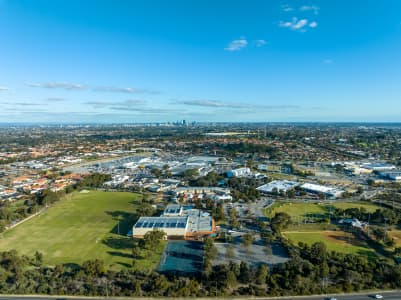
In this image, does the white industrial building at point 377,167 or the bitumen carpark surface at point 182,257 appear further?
the white industrial building at point 377,167

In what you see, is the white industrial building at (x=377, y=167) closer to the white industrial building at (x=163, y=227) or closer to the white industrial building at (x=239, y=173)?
the white industrial building at (x=239, y=173)

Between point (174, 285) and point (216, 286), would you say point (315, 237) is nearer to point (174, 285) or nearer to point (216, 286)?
point (216, 286)

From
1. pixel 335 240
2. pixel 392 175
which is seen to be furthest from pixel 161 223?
→ pixel 392 175

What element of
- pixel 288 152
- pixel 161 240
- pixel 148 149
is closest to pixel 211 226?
pixel 161 240

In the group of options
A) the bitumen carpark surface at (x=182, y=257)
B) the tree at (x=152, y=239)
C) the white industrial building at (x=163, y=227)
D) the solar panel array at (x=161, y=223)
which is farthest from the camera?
Result: the solar panel array at (x=161, y=223)

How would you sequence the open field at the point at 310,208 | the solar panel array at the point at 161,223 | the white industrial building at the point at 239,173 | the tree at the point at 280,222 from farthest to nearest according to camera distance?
the white industrial building at the point at 239,173 < the open field at the point at 310,208 < the tree at the point at 280,222 < the solar panel array at the point at 161,223

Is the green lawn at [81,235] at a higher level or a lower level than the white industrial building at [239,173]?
lower

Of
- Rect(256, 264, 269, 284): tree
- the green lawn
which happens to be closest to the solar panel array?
the green lawn

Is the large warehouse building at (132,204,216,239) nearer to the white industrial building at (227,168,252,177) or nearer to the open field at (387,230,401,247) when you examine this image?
the open field at (387,230,401,247)

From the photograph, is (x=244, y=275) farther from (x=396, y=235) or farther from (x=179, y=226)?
(x=396, y=235)

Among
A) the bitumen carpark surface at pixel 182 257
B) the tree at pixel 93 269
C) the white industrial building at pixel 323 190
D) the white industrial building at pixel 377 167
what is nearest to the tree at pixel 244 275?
the bitumen carpark surface at pixel 182 257
